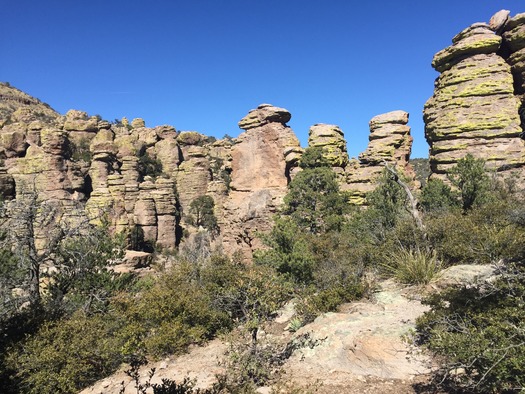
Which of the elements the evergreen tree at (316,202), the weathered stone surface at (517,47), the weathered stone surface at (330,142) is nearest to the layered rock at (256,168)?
the weathered stone surface at (330,142)

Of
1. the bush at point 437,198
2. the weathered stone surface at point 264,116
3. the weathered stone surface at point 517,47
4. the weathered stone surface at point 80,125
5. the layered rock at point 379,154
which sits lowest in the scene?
the bush at point 437,198

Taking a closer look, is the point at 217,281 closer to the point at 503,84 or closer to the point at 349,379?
the point at 349,379

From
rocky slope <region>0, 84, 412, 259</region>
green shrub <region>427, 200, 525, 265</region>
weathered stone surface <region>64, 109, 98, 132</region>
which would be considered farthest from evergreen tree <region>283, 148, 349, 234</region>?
weathered stone surface <region>64, 109, 98, 132</region>

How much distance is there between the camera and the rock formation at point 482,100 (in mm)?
21145

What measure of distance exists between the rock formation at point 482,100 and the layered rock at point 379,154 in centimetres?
173

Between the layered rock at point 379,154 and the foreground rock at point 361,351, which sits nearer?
the foreground rock at point 361,351

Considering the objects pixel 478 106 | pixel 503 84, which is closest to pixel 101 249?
pixel 478 106

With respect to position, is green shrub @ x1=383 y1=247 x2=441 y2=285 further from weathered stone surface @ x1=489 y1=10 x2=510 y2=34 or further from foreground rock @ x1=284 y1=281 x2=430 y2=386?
weathered stone surface @ x1=489 y1=10 x2=510 y2=34

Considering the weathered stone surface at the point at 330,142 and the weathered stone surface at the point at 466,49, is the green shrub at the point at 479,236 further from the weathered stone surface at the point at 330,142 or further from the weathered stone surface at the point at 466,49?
the weathered stone surface at the point at 466,49

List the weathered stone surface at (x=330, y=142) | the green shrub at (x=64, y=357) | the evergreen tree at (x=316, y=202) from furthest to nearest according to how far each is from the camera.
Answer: the weathered stone surface at (x=330, y=142) < the evergreen tree at (x=316, y=202) < the green shrub at (x=64, y=357)

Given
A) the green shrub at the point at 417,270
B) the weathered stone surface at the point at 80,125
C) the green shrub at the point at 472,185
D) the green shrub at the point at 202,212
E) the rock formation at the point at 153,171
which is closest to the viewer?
the green shrub at the point at 417,270

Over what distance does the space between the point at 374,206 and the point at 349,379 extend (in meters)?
12.6

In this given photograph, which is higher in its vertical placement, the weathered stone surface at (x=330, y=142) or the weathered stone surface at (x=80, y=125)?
the weathered stone surface at (x=80, y=125)

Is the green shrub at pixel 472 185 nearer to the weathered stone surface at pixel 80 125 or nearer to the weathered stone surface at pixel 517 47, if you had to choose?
the weathered stone surface at pixel 517 47
